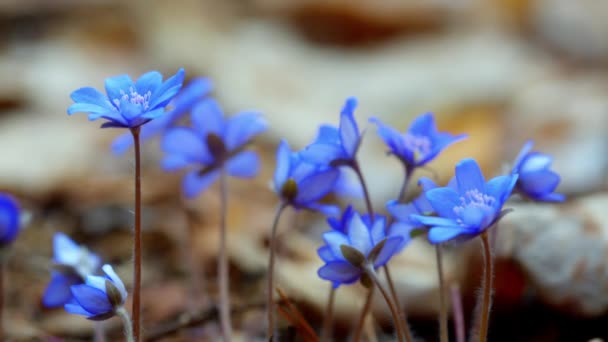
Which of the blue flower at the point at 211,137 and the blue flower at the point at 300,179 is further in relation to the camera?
the blue flower at the point at 211,137

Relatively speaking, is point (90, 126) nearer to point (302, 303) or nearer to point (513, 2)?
point (302, 303)

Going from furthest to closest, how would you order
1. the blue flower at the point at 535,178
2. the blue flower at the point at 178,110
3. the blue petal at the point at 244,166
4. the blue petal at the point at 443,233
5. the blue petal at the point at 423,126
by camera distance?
1. the blue petal at the point at 244,166
2. the blue flower at the point at 178,110
3. the blue petal at the point at 423,126
4. the blue flower at the point at 535,178
5. the blue petal at the point at 443,233

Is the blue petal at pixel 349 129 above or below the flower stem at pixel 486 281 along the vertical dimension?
above

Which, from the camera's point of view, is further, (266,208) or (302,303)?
(266,208)

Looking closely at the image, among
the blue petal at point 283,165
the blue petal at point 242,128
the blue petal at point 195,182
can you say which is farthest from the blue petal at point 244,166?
the blue petal at point 283,165

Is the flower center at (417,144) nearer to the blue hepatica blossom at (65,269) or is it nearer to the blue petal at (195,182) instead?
the blue petal at (195,182)

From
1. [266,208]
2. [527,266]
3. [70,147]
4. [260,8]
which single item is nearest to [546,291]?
[527,266]

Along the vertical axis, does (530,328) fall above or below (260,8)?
below
